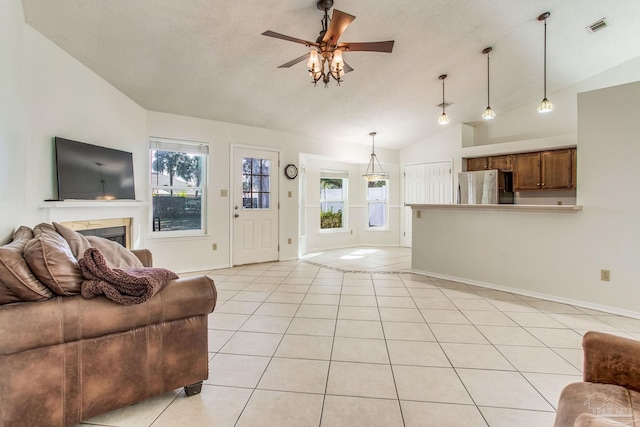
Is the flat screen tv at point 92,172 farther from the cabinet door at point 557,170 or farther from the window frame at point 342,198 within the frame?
the cabinet door at point 557,170

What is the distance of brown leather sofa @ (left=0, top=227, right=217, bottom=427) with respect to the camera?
1228 mm

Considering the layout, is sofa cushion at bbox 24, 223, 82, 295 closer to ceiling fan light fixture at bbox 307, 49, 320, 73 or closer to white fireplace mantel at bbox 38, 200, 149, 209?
white fireplace mantel at bbox 38, 200, 149, 209

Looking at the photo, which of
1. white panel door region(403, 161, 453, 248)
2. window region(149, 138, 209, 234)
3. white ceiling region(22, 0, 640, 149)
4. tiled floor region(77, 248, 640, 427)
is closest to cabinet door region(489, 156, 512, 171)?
white panel door region(403, 161, 453, 248)

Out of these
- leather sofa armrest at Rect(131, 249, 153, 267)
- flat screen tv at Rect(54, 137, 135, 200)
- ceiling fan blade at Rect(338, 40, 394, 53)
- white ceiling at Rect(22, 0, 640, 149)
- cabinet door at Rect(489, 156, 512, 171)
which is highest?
white ceiling at Rect(22, 0, 640, 149)

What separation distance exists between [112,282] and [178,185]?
3.48 meters

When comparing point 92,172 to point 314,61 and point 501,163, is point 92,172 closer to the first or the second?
point 314,61

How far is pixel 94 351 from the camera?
1383 mm

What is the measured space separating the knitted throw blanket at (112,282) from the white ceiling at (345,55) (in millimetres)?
2290

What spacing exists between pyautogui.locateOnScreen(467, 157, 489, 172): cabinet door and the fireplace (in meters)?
6.19

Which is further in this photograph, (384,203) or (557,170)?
(384,203)

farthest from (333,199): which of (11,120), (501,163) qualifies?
(11,120)

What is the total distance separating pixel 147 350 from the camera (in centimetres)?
151

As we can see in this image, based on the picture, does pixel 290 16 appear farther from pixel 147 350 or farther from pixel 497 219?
pixel 497 219

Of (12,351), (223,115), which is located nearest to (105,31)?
(223,115)
